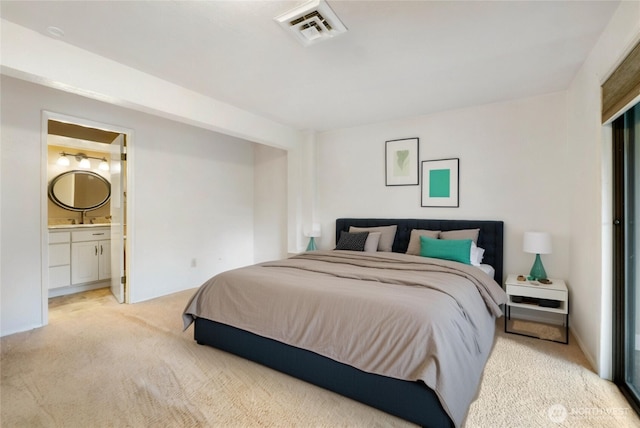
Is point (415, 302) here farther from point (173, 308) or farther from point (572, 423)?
point (173, 308)

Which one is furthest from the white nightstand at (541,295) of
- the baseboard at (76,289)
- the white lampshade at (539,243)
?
the baseboard at (76,289)

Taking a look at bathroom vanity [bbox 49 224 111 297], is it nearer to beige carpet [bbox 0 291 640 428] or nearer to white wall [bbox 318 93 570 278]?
beige carpet [bbox 0 291 640 428]

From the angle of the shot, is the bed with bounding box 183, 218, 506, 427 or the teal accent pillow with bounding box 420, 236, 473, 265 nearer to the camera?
the bed with bounding box 183, 218, 506, 427

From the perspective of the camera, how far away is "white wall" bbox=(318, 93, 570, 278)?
310 centimetres

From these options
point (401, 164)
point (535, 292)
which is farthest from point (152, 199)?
point (535, 292)

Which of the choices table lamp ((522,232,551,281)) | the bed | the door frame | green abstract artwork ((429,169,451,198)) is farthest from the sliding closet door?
the door frame

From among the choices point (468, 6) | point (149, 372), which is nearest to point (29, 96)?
point (149, 372)

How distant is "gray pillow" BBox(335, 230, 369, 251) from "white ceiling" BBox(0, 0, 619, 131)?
1.68 m

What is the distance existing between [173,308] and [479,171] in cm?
403

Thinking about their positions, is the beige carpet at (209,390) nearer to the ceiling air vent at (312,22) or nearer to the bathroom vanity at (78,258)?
the bathroom vanity at (78,258)

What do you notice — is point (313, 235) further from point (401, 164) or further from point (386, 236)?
point (401, 164)

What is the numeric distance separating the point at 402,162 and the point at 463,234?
1277 millimetres

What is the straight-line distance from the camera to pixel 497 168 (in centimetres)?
340

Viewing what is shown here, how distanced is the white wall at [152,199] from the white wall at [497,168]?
204cm
